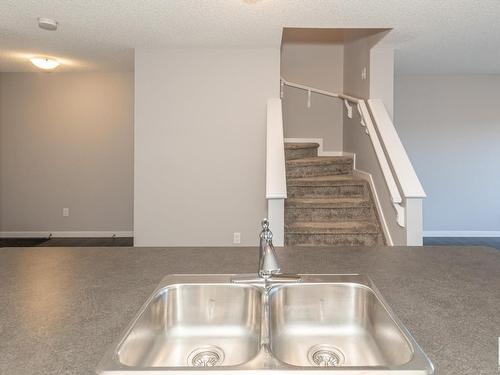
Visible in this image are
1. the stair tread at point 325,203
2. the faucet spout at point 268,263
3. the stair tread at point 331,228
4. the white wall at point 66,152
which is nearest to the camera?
the faucet spout at point 268,263

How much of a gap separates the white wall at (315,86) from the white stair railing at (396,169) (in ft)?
5.51

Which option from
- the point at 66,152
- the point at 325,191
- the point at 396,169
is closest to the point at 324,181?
the point at 325,191

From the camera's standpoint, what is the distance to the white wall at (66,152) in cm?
510

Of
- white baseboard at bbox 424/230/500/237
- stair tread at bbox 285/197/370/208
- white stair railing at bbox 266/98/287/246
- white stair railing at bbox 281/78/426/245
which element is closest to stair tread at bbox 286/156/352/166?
stair tread at bbox 285/197/370/208

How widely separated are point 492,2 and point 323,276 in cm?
266

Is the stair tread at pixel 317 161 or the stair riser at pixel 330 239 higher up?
the stair tread at pixel 317 161

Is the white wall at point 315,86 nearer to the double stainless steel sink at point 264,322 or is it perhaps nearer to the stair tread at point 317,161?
the stair tread at point 317,161

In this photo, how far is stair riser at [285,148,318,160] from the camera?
4445 millimetres

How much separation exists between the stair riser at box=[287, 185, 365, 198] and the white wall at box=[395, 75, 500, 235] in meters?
2.22

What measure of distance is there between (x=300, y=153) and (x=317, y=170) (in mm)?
484

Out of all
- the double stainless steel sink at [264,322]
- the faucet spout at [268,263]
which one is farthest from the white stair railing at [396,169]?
the faucet spout at [268,263]

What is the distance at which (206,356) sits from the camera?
3.11 feet

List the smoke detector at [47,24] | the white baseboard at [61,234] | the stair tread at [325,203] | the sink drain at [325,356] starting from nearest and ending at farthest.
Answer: the sink drain at [325,356]
the smoke detector at [47,24]
the stair tread at [325,203]
the white baseboard at [61,234]

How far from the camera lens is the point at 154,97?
12.3 ft
